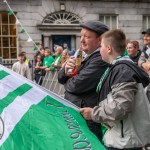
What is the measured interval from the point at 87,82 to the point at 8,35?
19.7 metres

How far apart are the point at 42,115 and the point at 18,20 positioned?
64.1 feet

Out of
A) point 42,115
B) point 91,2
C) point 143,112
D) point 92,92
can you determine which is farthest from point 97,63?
point 91,2

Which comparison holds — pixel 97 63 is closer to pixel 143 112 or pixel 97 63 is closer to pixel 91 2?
pixel 143 112

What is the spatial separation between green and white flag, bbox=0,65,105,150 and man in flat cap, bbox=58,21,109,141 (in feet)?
1.59

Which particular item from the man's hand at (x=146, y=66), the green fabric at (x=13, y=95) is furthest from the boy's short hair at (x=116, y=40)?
the man's hand at (x=146, y=66)

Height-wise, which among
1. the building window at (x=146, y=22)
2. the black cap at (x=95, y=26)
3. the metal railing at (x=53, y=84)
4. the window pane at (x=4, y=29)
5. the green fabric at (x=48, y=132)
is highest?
the building window at (x=146, y=22)

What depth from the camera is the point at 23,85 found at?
3.17 meters

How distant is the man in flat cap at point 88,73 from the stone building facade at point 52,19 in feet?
60.2

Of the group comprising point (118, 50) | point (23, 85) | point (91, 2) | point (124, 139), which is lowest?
point (124, 139)

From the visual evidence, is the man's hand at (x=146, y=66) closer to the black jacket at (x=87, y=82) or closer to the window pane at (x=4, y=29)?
the black jacket at (x=87, y=82)

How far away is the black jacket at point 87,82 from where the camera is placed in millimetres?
3734

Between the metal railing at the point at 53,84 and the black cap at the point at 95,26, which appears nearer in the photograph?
the black cap at the point at 95,26

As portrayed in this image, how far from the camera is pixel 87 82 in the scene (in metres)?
3.74

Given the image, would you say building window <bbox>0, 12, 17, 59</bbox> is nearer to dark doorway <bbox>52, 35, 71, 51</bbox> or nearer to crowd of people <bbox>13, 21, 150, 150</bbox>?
dark doorway <bbox>52, 35, 71, 51</bbox>
